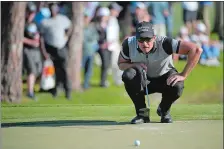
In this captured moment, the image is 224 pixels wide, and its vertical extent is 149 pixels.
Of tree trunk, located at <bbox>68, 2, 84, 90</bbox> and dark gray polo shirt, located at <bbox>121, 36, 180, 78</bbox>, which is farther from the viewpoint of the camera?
tree trunk, located at <bbox>68, 2, 84, 90</bbox>

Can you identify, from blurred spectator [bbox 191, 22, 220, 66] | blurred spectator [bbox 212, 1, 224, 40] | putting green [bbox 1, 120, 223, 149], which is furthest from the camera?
blurred spectator [bbox 212, 1, 224, 40]

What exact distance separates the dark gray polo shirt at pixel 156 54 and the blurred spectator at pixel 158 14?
8603mm

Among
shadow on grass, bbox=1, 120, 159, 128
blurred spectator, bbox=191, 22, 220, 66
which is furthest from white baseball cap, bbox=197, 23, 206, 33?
shadow on grass, bbox=1, 120, 159, 128

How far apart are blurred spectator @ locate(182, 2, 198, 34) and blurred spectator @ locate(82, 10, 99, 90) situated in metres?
3.68

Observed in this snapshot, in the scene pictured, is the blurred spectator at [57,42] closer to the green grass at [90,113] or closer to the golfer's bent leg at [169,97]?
the green grass at [90,113]

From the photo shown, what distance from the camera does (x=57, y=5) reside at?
15.9 meters

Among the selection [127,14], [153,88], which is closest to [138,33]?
[153,88]

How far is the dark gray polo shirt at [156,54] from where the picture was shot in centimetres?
851

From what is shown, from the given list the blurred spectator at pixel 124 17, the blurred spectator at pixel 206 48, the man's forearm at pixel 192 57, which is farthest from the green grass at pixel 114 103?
the blurred spectator at pixel 124 17

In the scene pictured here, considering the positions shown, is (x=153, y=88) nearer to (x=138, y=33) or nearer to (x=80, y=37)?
(x=138, y=33)

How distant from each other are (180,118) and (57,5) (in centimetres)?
713

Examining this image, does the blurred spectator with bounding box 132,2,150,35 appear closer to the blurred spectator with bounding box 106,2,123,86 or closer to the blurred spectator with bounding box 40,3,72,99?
the blurred spectator with bounding box 106,2,123,86

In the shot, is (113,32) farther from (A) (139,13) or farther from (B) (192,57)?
(B) (192,57)

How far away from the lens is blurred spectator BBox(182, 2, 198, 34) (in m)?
19.5
